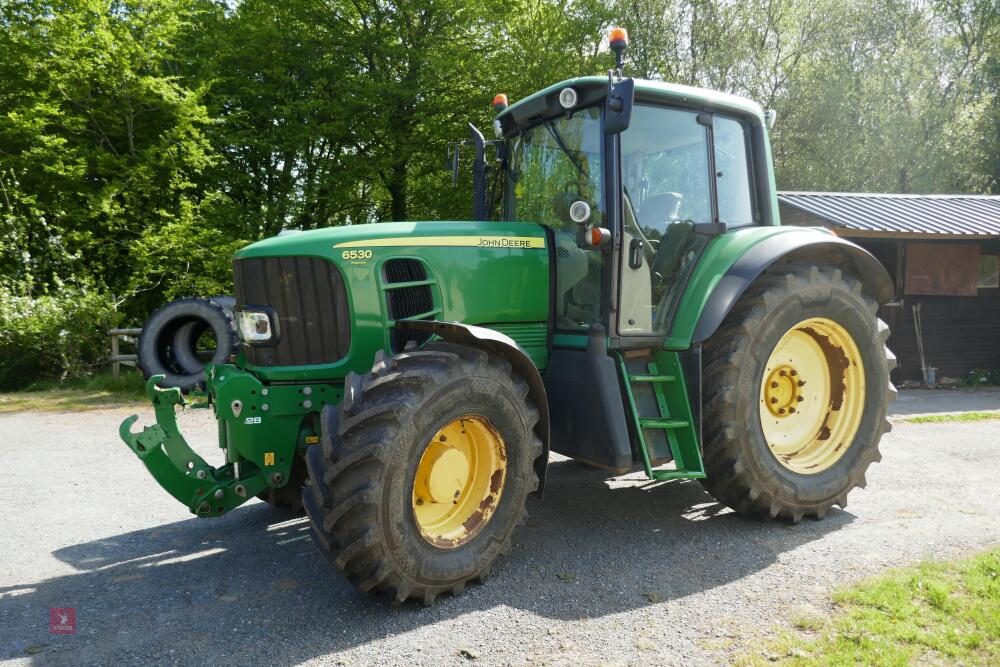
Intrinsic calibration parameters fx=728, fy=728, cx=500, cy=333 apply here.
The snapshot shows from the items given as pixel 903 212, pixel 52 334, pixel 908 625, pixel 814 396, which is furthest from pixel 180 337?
pixel 903 212

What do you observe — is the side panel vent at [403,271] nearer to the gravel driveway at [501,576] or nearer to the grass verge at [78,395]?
the gravel driveway at [501,576]

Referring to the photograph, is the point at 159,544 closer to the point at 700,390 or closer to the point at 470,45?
the point at 700,390

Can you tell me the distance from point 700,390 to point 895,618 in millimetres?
1443

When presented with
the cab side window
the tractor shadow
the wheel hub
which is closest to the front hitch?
the tractor shadow

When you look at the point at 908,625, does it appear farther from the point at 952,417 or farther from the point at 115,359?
the point at 115,359

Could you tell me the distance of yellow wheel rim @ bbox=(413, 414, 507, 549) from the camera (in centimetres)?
335

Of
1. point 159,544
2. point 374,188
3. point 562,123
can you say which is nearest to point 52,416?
point 159,544

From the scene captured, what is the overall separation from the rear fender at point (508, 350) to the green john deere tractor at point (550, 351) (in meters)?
0.02

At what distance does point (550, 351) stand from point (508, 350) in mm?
818

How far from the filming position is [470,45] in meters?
16.5

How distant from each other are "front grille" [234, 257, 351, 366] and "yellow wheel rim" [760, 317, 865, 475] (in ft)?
8.50

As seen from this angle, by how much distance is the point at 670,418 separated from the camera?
13.4 ft

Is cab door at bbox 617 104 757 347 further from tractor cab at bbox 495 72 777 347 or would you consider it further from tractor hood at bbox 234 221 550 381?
tractor hood at bbox 234 221 550 381

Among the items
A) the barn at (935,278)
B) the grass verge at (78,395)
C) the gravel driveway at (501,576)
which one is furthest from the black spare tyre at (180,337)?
the barn at (935,278)
